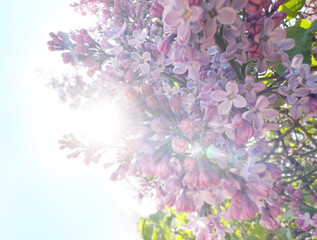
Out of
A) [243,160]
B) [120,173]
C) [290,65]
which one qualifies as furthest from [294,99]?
[120,173]

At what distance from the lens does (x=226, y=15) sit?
69cm

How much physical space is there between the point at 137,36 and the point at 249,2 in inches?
28.8

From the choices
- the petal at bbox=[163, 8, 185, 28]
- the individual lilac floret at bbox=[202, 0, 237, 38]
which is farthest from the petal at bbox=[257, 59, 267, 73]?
the petal at bbox=[163, 8, 185, 28]

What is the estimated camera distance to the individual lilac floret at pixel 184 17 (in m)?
0.65

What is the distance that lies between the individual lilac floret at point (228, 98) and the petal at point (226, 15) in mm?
228

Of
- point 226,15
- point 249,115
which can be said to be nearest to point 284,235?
point 249,115

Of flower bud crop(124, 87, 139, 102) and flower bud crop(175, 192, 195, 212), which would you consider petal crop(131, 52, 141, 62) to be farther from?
flower bud crop(175, 192, 195, 212)

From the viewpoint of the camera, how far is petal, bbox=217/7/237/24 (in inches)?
26.7

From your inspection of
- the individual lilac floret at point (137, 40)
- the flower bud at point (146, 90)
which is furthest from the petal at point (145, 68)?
the flower bud at point (146, 90)

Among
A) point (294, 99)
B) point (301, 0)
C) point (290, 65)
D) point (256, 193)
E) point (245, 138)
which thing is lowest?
point (256, 193)

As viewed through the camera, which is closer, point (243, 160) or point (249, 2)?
point (249, 2)

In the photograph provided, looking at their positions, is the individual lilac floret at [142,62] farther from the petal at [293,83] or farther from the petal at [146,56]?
the petal at [293,83]

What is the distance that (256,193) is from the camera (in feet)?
2.74

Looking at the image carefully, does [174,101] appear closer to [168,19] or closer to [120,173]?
[168,19]
